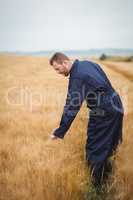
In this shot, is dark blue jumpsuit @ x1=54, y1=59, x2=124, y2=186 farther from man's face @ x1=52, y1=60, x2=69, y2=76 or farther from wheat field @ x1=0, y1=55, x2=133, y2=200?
wheat field @ x1=0, y1=55, x2=133, y2=200

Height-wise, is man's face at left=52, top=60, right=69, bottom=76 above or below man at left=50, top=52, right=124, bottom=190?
above

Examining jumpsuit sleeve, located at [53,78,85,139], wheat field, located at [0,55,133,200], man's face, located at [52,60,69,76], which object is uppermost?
man's face, located at [52,60,69,76]

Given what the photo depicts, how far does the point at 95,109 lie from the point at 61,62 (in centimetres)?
37

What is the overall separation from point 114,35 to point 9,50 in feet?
3.14

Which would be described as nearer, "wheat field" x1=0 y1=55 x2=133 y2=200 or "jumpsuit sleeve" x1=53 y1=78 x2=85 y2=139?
"jumpsuit sleeve" x1=53 y1=78 x2=85 y2=139

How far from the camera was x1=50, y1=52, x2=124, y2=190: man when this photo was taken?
179 centimetres

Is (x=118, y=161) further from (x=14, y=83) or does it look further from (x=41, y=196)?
(x=14, y=83)

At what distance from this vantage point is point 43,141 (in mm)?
2420

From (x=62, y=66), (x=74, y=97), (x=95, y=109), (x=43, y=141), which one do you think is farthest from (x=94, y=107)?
(x=43, y=141)

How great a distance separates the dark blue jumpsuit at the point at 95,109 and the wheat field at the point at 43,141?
0.74 feet

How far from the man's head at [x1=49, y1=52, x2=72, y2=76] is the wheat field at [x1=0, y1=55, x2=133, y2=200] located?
0.78 metres

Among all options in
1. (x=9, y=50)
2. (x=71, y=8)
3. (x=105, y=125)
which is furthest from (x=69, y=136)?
(x=71, y=8)

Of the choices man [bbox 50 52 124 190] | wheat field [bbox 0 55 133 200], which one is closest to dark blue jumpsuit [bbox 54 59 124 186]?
man [bbox 50 52 124 190]

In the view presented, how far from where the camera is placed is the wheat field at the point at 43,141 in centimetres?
212
